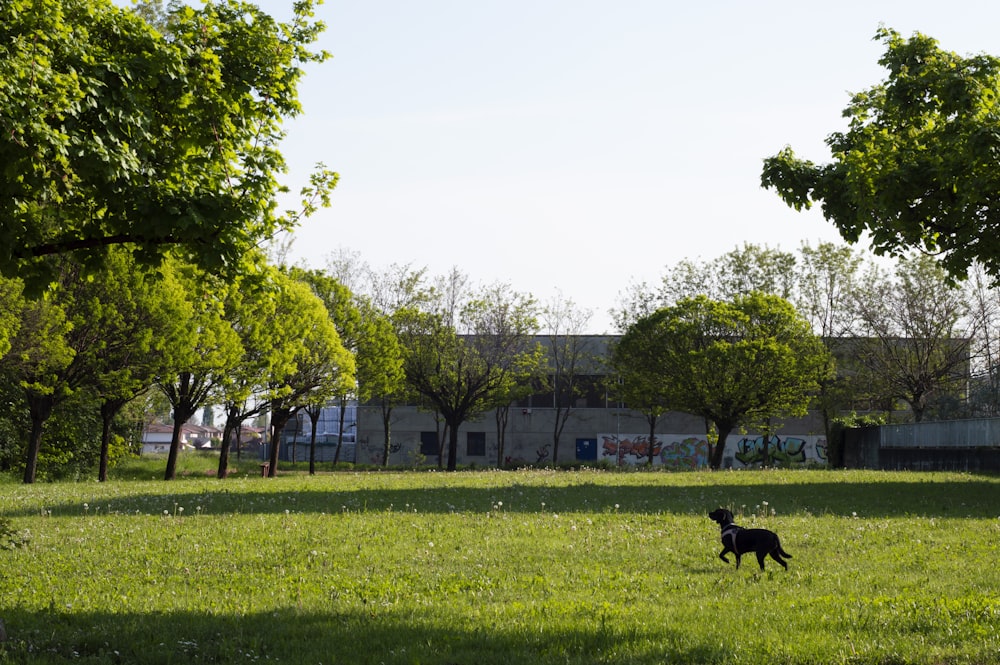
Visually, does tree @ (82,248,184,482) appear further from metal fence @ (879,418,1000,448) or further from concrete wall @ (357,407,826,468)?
concrete wall @ (357,407,826,468)

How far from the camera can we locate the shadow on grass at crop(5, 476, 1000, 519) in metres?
19.4

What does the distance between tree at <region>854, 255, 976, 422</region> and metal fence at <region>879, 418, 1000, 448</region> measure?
706 cm

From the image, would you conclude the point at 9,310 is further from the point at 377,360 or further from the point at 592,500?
the point at 377,360

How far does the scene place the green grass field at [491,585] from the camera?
7840 millimetres

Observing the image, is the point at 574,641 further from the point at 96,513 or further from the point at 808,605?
the point at 96,513

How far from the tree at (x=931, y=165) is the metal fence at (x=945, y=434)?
81.3ft

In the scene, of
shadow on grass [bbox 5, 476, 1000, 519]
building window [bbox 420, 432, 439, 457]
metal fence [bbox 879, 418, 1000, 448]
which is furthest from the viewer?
building window [bbox 420, 432, 439, 457]

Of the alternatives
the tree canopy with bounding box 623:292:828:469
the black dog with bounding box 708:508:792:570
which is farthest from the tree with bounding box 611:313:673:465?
the black dog with bounding box 708:508:792:570

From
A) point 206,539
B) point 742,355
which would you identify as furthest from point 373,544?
point 742,355

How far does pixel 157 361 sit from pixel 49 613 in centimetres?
2615

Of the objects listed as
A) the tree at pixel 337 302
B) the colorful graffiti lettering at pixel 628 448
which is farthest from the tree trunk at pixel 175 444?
the colorful graffiti lettering at pixel 628 448

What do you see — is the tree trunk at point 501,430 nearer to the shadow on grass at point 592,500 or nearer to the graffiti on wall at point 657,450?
the graffiti on wall at point 657,450

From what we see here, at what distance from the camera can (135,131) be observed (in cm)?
1023

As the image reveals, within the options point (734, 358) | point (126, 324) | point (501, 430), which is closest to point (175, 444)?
point (126, 324)
